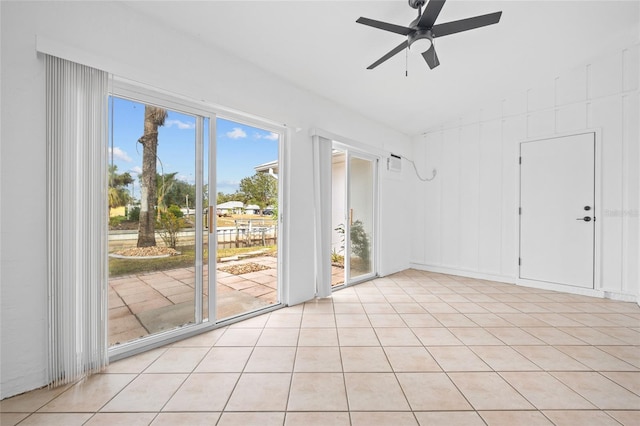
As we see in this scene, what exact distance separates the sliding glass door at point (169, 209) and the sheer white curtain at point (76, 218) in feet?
0.67

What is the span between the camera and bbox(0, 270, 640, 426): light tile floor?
1527 millimetres

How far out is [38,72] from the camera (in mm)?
1697

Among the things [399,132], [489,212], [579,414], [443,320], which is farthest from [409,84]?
[579,414]

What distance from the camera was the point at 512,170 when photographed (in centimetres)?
438

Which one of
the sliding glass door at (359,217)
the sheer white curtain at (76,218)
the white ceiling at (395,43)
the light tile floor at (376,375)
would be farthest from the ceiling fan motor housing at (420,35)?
the light tile floor at (376,375)

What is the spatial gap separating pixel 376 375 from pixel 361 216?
113 inches

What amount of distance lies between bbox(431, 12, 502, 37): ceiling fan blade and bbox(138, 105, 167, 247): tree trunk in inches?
89.7

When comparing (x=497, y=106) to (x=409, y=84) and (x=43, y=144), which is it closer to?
(x=409, y=84)

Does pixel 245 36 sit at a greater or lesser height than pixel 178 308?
greater

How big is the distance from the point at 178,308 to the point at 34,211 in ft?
4.05

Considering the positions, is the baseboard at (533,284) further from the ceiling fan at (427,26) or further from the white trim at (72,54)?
the white trim at (72,54)

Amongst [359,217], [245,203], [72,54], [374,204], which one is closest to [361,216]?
[359,217]

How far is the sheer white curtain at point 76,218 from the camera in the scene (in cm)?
174

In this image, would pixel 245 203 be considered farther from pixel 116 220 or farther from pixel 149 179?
pixel 116 220
